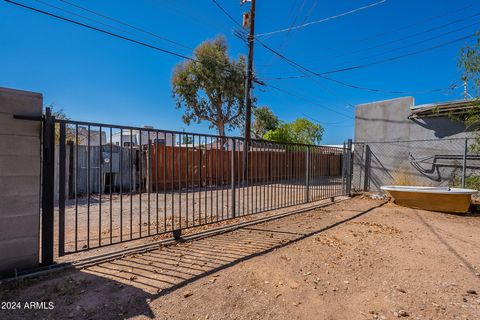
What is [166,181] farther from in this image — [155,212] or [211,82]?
[211,82]

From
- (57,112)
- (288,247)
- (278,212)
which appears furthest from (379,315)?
(57,112)

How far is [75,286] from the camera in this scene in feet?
8.49

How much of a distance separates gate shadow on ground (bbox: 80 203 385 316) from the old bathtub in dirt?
3.99 m

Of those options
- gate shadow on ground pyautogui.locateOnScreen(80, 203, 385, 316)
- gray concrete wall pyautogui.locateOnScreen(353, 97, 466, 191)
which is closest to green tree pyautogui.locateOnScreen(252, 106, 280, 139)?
gray concrete wall pyautogui.locateOnScreen(353, 97, 466, 191)

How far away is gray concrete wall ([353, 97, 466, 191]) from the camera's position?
8.38 metres

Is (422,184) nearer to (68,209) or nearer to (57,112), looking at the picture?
(68,209)

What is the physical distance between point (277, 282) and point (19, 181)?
9.05 feet

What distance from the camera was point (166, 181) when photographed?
6500 millimetres

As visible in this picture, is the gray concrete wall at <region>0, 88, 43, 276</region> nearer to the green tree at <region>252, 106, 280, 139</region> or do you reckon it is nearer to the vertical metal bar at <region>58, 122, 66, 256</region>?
the vertical metal bar at <region>58, 122, 66, 256</region>

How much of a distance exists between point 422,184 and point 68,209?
10.5 m

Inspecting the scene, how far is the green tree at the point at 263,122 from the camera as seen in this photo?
3027 cm

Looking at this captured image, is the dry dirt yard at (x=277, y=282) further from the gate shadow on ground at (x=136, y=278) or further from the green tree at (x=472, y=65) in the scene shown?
the green tree at (x=472, y=65)

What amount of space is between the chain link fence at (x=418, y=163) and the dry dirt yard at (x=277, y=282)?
428cm

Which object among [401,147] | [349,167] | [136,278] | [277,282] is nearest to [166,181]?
[136,278]
